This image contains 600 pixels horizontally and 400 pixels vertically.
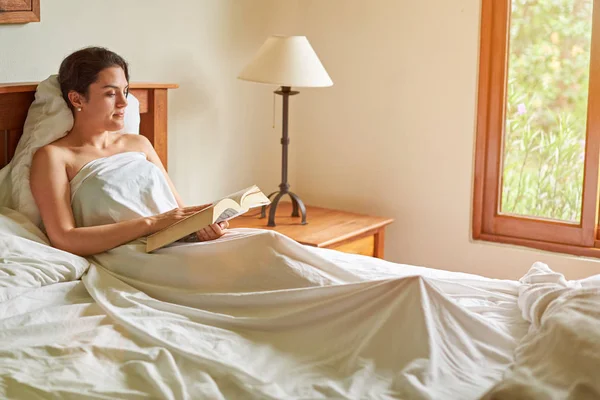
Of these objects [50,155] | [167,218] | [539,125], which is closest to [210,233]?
[167,218]

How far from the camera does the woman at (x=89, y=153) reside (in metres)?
2.07

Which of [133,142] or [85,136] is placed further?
[133,142]

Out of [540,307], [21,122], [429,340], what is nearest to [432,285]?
[429,340]

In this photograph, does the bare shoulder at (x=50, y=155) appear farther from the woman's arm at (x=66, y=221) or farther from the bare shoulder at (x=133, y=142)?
the bare shoulder at (x=133, y=142)

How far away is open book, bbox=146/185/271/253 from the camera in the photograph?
1.91 m

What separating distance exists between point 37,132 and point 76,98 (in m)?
0.14

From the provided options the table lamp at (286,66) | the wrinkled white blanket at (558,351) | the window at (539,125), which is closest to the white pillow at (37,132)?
the table lamp at (286,66)

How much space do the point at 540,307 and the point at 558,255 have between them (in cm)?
147

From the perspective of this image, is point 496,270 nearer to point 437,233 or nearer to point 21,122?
point 437,233

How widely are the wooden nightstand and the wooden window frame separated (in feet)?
3.42

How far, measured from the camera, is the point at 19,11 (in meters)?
2.31

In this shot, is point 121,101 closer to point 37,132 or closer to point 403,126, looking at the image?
point 37,132

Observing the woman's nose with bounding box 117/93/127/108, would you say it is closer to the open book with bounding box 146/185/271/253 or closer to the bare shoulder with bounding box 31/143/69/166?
the bare shoulder with bounding box 31/143/69/166

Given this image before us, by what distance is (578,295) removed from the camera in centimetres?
162
